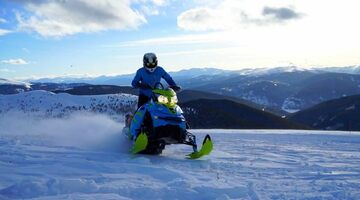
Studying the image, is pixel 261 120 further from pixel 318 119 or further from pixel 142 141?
pixel 142 141

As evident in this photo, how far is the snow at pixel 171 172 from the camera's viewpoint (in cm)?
656

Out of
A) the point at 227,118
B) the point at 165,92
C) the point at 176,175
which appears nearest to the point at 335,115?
the point at 227,118

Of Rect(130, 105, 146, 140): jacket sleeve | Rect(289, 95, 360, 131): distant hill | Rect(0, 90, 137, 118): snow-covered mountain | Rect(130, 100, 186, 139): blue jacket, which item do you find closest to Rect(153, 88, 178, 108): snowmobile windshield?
Rect(130, 100, 186, 139): blue jacket

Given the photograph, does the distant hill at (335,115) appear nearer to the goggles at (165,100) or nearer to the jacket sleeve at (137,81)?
the jacket sleeve at (137,81)

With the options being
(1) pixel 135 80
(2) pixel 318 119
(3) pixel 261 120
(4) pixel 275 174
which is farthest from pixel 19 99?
(2) pixel 318 119

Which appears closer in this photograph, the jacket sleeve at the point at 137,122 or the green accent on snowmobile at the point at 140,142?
the green accent on snowmobile at the point at 140,142

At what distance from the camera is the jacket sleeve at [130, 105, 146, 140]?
1146 centimetres

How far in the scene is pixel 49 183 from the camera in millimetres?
6680

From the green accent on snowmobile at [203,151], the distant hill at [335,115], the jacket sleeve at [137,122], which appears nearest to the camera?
the green accent on snowmobile at [203,151]

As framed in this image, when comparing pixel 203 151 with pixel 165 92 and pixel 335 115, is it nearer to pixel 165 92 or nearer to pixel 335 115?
pixel 165 92

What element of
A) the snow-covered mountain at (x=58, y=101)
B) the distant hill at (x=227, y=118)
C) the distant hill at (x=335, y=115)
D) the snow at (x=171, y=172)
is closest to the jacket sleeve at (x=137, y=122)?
the snow at (x=171, y=172)

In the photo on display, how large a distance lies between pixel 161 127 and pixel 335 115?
109 m

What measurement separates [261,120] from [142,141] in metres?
61.8

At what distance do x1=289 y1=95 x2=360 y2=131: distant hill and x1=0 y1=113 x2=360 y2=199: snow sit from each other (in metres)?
89.3
